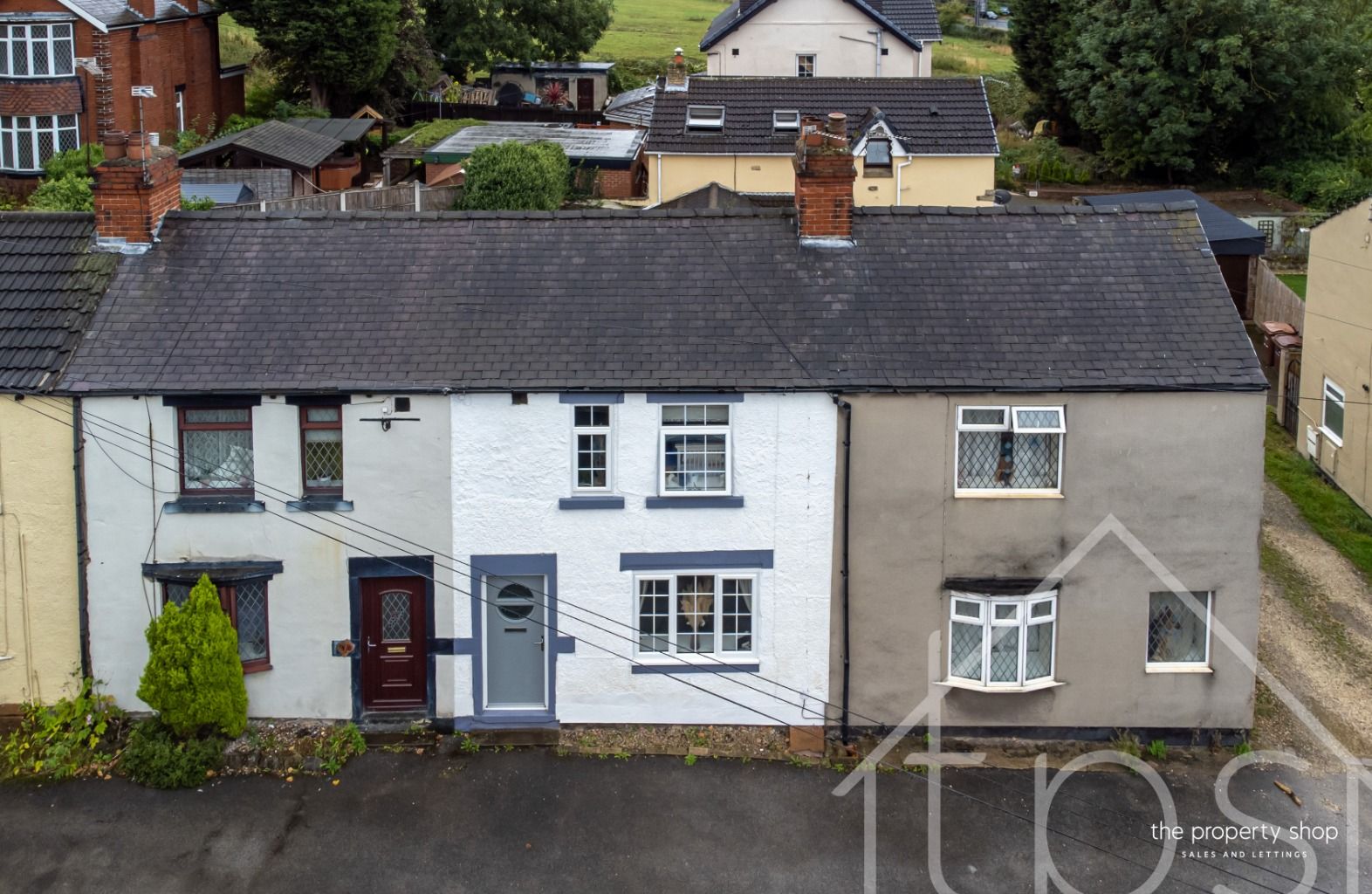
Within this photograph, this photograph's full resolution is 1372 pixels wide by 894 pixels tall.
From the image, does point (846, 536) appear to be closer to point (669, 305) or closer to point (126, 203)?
point (669, 305)

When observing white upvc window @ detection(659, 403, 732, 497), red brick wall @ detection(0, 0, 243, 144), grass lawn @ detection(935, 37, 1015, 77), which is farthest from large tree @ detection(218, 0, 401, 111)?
white upvc window @ detection(659, 403, 732, 497)

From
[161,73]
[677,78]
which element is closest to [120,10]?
[161,73]

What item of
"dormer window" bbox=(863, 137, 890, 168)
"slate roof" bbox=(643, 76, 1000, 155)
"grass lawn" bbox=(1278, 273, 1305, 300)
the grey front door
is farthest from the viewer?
"grass lawn" bbox=(1278, 273, 1305, 300)

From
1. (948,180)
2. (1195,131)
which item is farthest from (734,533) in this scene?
(1195,131)

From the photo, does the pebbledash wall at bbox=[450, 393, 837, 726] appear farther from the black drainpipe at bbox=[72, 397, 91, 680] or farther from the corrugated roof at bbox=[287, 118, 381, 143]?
the corrugated roof at bbox=[287, 118, 381, 143]

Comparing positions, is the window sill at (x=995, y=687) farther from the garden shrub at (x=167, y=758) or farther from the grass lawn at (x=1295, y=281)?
the grass lawn at (x=1295, y=281)

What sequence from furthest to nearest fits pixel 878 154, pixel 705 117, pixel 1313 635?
pixel 705 117
pixel 878 154
pixel 1313 635

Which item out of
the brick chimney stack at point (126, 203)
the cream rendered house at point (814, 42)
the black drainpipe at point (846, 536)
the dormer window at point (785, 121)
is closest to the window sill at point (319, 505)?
the brick chimney stack at point (126, 203)
